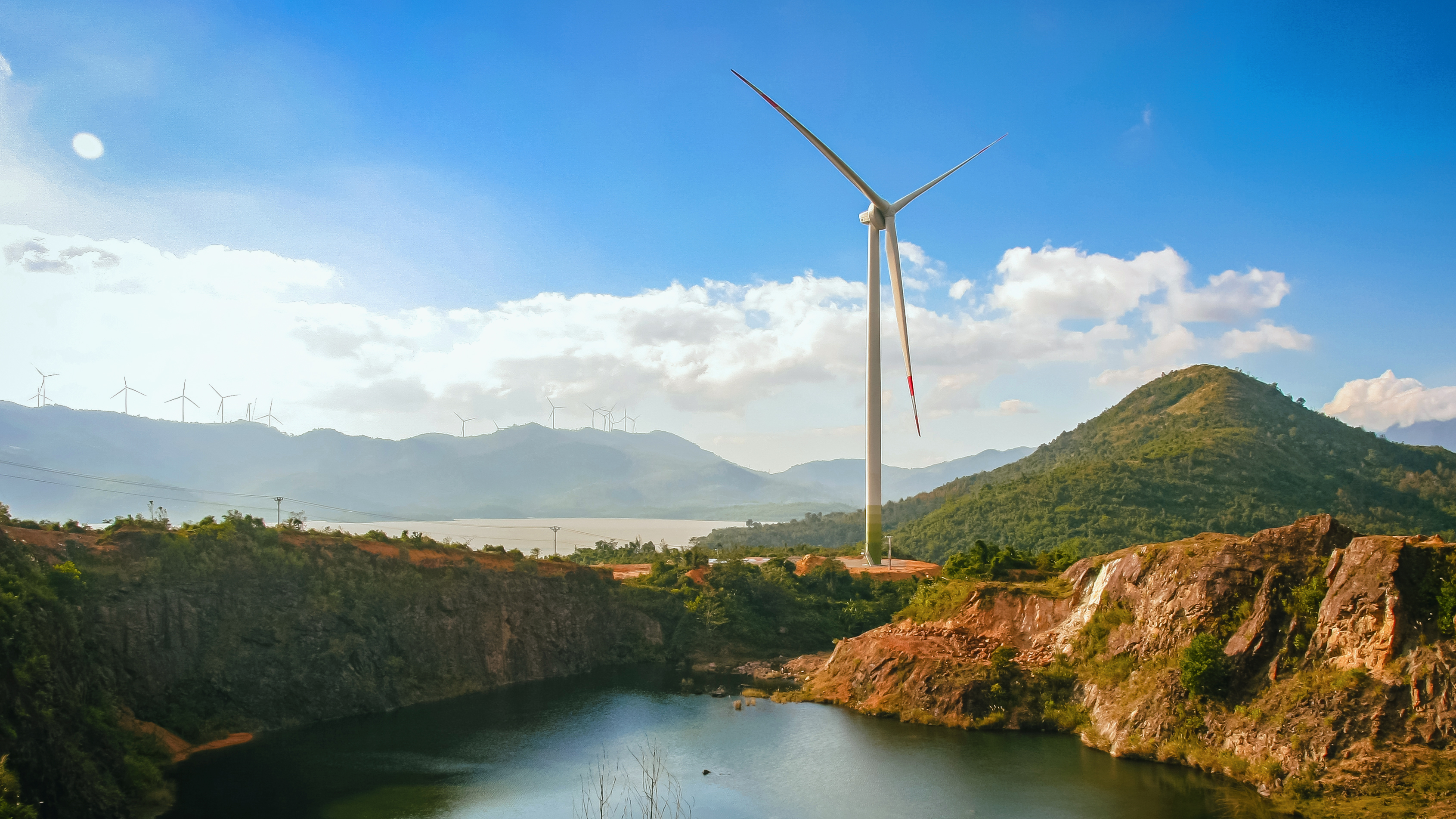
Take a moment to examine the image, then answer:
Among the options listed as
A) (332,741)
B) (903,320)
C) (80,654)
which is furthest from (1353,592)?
(80,654)

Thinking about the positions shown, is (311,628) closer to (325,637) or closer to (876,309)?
(325,637)

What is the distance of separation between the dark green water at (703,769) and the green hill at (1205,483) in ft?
175

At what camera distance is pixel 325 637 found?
135 feet

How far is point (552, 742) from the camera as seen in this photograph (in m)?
36.3

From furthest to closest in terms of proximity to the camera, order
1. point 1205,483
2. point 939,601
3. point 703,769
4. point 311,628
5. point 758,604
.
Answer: point 1205,483, point 758,604, point 939,601, point 311,628, point 703,769

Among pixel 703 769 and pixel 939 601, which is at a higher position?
pixel 939 601

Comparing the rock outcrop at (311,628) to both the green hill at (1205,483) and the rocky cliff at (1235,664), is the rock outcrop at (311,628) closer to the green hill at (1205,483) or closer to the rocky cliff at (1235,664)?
the rocky cliff at (1235,664)

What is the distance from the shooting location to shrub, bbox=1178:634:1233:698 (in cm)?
2983

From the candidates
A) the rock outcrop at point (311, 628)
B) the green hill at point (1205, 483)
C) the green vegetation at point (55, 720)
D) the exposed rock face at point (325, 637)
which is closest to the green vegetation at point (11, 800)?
the green vegetation at point (55, 720)

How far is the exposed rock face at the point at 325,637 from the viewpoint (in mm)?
35125

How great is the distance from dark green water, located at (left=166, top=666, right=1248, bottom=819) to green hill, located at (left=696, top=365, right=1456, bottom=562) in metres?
53.3

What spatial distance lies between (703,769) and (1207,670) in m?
18.2

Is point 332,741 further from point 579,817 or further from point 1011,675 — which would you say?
point 1011,675

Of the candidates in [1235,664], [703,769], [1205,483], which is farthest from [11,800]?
[1205,483]
